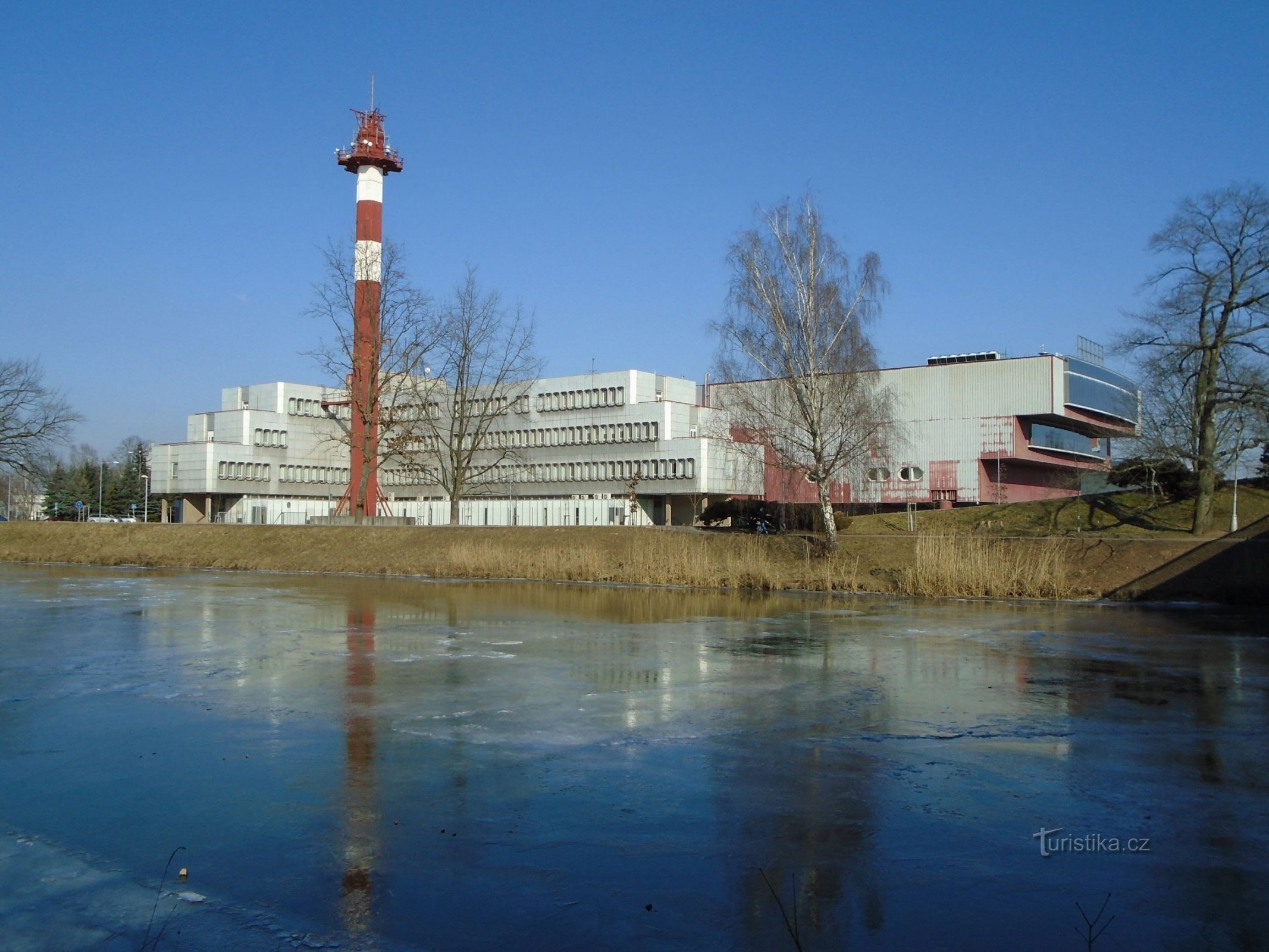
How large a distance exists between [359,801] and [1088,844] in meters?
4.65

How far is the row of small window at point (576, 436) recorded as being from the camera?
7356cm

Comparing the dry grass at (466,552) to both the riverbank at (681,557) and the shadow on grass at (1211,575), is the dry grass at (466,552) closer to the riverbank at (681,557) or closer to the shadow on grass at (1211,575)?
the riverbank at (681,557)

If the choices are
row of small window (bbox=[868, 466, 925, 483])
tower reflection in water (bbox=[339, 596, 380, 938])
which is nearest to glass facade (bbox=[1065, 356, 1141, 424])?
row of small window (bbox=[868, 466, 925, 483])

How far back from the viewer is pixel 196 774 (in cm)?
775

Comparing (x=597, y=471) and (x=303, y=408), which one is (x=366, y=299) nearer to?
(x=597, y=471)

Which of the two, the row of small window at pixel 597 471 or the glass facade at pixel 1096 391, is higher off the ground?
the glass facade at pixel 1096 391

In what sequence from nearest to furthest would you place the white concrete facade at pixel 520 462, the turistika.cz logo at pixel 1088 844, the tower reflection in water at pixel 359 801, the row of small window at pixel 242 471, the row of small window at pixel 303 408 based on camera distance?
the tower reflection in water at pixel 359 801 < the turistika.cz logo at pixel 1088 844 < the white concrete facade at pixel 520 462 < the row of small window at pixel 242 471 < the row of small window at pixel 303 408

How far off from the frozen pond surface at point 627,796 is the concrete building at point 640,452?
32.0 metres

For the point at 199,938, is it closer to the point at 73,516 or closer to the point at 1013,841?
the point at 1013,841

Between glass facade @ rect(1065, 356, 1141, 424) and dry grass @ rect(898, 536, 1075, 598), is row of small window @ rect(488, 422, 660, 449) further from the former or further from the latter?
dry grass @ rect(898, 536, 1075, 598)

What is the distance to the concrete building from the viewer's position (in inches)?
2483

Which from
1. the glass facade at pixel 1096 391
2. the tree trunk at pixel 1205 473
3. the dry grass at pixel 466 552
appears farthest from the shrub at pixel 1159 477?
the glass facade at pixel 1096 391

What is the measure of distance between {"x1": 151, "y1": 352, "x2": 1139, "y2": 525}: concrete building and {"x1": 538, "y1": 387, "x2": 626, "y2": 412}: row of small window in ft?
0.33

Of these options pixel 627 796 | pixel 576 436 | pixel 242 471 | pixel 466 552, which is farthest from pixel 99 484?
pixel 627 796
